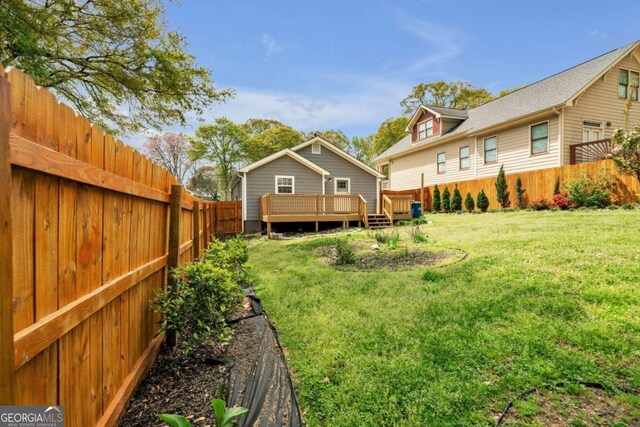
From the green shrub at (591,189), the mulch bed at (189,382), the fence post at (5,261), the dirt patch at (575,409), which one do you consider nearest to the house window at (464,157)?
the green shrub at (591,189)

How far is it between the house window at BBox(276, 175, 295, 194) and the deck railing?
1.60m

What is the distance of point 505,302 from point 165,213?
145 inches

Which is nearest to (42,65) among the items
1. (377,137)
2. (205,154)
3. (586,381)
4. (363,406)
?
(363,406)

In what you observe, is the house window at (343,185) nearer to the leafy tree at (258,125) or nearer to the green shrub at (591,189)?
the green shrub at (591,189)

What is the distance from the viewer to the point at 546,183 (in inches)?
488

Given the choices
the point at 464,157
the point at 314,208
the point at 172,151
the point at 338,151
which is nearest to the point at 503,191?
the point at 464,157

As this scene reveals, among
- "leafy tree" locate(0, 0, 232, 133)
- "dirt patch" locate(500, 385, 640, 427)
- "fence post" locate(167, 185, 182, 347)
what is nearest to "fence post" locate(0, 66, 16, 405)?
"fence post" locate(167, 185, 182, 347)

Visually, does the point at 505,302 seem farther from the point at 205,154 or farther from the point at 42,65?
the point at 205,154

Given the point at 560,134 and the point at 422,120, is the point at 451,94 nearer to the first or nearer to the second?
the point at 422,120

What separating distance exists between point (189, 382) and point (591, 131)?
17.1 metres

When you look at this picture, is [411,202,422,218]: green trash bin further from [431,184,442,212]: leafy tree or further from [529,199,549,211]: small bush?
[529,199,549,211]: small bush

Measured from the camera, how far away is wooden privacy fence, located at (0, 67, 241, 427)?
3.32 ft

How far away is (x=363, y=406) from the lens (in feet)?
6.88

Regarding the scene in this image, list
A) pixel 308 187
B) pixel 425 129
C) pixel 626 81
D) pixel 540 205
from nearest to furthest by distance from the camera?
pixel 540 205, pixel 626 81, pixel 308 187, pixel 425 129
